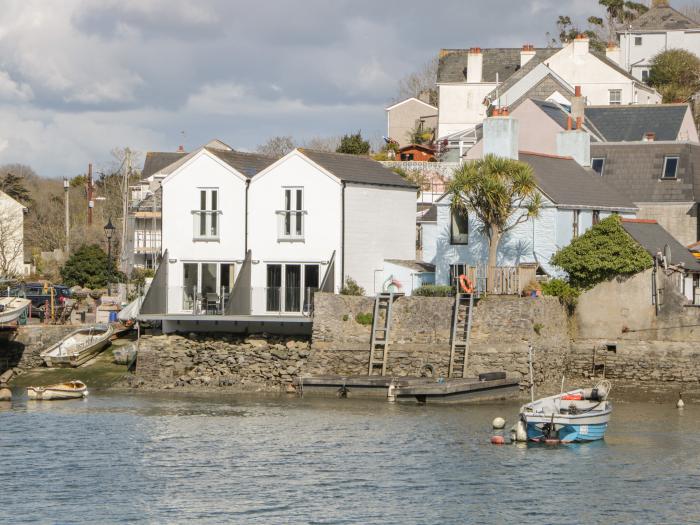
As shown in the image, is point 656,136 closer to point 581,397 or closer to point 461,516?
point 581,397

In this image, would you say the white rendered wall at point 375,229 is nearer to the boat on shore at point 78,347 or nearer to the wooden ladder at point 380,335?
the wooden ladder at point 380,335

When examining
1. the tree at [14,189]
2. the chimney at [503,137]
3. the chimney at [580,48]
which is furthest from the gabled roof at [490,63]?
the chimney at [503,137]

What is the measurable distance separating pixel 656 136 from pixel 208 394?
1343 inches

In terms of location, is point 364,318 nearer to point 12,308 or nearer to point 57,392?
point 57,392

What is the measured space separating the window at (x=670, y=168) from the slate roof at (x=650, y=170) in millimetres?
207

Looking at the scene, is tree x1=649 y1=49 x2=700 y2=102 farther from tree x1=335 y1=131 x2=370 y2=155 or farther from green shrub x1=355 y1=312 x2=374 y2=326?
green shrub x1=355 y1=312 x2=374 y2=326

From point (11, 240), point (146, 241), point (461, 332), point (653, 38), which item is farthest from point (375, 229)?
point (653, 38)

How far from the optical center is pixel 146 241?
80.9m

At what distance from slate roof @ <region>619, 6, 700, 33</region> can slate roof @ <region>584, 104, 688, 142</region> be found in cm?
3265

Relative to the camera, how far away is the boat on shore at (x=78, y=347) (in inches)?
2297

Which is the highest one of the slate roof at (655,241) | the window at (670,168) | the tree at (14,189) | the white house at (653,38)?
the white house at (653,38)

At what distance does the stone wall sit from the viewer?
59.7 metres

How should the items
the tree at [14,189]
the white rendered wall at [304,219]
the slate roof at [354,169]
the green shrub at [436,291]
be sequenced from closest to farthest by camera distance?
the green shrub at [436,291]
the white rendered wall at [304,219]
the slate roof at [354,169]
the tree at [14,189]

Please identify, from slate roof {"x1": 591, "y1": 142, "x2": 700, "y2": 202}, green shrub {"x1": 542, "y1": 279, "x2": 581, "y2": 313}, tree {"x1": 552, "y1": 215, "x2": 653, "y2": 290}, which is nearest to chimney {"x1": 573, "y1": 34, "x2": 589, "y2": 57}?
slate roof {"x1": 591, "y1": 142, "x2": 700, "y2": 202}
